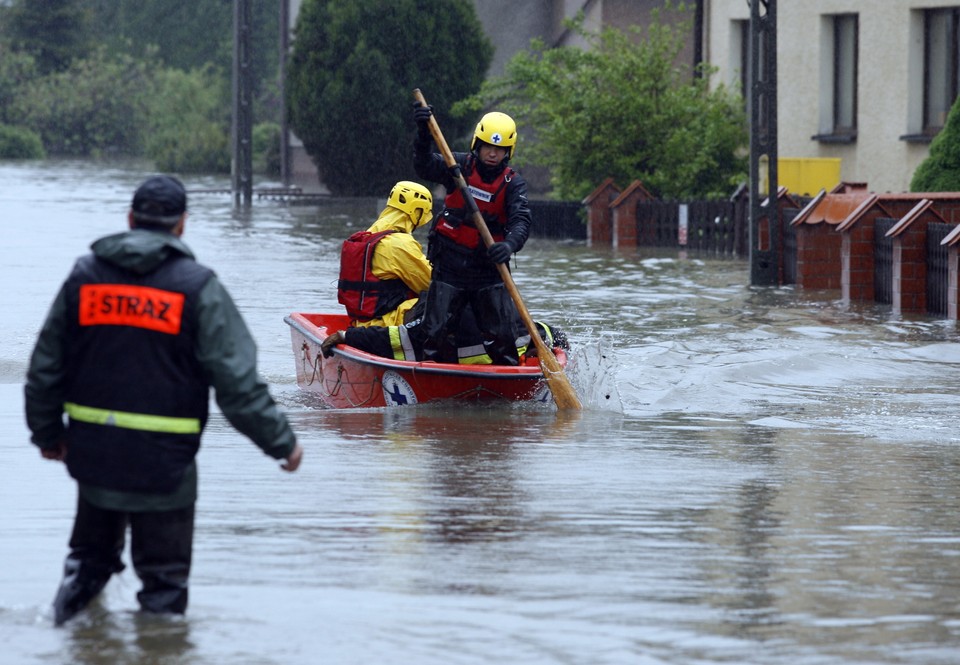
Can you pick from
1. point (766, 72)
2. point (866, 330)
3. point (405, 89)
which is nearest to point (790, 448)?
point (866, 330)

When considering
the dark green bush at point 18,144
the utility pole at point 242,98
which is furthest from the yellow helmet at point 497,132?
the dark green bush at point 18,144

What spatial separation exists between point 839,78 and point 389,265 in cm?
1685

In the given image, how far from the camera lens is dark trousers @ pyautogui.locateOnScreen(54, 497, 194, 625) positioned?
17.8 ft

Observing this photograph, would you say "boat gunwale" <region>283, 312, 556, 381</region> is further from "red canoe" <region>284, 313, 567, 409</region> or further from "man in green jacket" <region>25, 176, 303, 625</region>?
"man in green jacket" <region>25, 176, 303, 625</region>

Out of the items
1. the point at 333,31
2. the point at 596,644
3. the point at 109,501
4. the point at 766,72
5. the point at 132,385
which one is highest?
the point at 333,31

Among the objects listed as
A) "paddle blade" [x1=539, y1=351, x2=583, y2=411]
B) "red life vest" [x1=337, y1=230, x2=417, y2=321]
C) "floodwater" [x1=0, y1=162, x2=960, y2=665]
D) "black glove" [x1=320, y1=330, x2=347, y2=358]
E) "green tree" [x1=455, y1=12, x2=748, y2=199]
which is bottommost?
"floodwater" [x1=0, y1=162, x2=960, y2=665]

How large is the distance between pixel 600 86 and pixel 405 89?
12.1 metres

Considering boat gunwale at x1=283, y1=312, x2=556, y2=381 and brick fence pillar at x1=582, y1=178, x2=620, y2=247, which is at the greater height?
brick fence pillar at x1=582, y1=178, x2=620, y2=247

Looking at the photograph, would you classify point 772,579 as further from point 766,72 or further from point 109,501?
point 766,72

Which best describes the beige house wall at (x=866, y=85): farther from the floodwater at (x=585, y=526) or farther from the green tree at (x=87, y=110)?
the green tree at (x=87, y=110)

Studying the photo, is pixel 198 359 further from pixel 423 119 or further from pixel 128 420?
pixel 423 119

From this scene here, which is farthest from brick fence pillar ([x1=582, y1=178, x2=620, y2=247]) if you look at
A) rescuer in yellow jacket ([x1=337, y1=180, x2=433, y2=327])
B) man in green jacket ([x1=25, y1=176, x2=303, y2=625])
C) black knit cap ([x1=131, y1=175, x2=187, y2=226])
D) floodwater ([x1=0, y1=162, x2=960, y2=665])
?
man in green jacket ([x1=25, y1=176, x2=303, y2=625])

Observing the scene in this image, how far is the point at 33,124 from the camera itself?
73188mm

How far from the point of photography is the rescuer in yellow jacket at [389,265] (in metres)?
11.1
